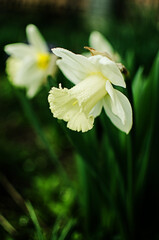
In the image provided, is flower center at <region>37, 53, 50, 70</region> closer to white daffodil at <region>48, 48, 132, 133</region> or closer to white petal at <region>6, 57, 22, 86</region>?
white petal at <region>6, 57, 22, 86</region>

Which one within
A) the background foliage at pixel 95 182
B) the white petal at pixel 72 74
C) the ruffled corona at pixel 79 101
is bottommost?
the background foliage at pixel 95 182

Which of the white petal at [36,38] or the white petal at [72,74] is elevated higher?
the white petal at [36,38]

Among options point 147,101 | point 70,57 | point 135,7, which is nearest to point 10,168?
point 147,101

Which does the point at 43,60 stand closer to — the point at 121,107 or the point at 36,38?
the point at 36,38

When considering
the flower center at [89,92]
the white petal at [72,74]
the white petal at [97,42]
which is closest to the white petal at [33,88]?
the white petal at [97,42]

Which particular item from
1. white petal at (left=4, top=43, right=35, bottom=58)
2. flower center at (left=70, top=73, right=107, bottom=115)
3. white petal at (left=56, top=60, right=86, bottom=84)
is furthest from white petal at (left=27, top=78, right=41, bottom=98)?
flower center at (left=70, top=73, right=107, bottom=115)

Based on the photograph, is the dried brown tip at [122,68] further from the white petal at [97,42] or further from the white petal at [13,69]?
the white petal at [13,69]
